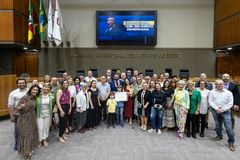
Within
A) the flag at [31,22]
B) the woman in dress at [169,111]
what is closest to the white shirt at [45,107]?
the woman in dress at [169,111]

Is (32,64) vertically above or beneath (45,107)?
above

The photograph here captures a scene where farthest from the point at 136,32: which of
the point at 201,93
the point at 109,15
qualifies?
the point at 201,93

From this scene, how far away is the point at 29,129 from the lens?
442 centimetres

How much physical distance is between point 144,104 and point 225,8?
907cm

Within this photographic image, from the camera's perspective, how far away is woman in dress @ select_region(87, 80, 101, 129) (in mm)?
6516

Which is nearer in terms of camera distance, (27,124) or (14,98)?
(27,124)

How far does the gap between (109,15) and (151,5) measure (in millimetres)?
2600

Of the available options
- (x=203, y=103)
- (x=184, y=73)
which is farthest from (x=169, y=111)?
(x=184, y=73)

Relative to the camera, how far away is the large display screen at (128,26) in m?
13.6

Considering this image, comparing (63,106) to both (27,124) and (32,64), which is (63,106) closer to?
(27,124)

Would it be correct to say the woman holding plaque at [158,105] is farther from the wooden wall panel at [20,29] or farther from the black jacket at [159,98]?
the wooden wall panel at [20,29]

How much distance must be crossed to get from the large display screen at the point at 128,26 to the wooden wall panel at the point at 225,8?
3.61m

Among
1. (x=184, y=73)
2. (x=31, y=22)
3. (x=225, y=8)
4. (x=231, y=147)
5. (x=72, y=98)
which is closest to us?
(x=231, y=147)

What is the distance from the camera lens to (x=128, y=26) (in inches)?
539
